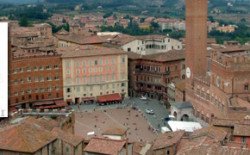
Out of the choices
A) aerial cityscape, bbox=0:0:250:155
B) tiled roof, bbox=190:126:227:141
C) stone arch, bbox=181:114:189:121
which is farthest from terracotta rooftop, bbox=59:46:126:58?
tiled roof, bbox=190:126:227:141

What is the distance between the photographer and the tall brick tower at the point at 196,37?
4862 cm

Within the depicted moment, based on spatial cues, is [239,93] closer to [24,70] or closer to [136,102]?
[136,102]

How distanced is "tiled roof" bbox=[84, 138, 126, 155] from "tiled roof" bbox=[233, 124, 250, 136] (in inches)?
323

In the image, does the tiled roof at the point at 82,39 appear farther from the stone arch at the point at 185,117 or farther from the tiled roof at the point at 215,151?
the tiled roof at the point at 215,151

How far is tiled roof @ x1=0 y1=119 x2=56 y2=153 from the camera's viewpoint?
21938 millimetres

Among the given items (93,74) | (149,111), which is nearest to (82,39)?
(93,74)

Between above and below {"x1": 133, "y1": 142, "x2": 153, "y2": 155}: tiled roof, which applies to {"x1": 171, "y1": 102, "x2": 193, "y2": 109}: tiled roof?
below

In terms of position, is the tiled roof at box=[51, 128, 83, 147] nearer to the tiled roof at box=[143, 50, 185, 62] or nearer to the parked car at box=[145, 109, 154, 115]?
the parked car at box=[145, 109, 154, 115]

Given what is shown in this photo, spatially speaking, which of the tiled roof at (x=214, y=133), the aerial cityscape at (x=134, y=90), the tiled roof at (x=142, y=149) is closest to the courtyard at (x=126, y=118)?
the aerial cityscape at (x=134, y=90)

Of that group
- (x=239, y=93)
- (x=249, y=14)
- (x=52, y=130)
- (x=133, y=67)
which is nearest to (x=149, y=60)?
(x=133, y=67)

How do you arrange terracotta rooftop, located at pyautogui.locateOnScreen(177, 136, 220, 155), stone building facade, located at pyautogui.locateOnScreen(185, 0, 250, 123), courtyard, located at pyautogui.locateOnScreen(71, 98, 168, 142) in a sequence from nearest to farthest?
terracotta rooftop, located at pyautogui.locateOnScreen(177, 136, 220, 155)
stone building facade, located at pyautogui.locateOnScreen(185, 0, 250, 123)
courtyard, located at pyautogui.locateOnScreen(71, 98, 168, 142)

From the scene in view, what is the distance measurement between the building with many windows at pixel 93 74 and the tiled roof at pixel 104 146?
31.7 meters

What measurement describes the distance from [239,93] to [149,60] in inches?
800

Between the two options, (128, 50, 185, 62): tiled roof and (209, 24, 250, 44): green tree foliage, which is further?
(209, 24, 250, 44): green tree foliage
